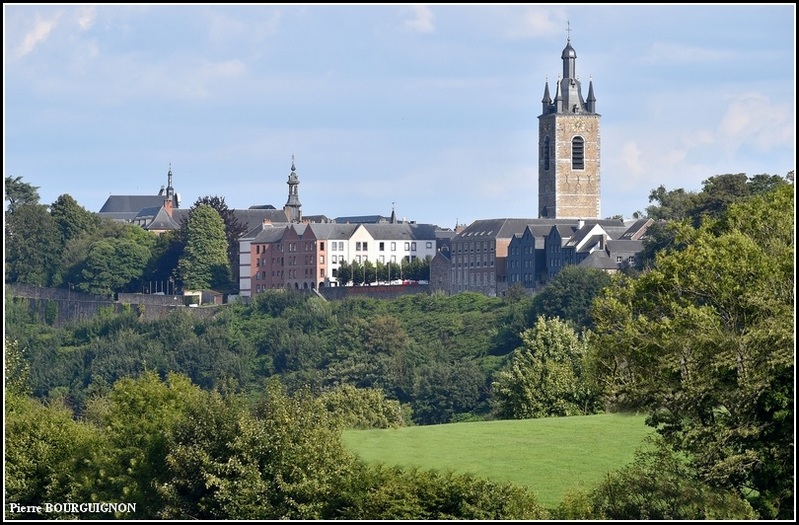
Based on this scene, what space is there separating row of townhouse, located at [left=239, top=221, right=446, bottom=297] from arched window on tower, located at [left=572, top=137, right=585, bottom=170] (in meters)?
11.0

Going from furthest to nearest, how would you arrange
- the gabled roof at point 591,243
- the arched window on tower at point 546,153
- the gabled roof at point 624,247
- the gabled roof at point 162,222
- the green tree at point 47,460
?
the gabled roof at point 162,222 → the arched window on tower at point 546,153 → the gabled roof at point 591,243 → the gabled roof at point 624,247 → the green tree at point 47,460

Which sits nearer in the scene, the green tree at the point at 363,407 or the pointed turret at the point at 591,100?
the green tree at the point at 363,407

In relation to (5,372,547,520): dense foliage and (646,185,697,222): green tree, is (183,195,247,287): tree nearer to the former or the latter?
(646,185,697,222): green tree

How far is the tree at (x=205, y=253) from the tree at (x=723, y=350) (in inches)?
3456

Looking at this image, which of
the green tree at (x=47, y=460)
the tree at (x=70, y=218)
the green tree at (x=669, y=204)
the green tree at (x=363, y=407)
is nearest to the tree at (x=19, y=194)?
the tree at (x=70, y=218)

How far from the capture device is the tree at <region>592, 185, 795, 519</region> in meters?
27.8

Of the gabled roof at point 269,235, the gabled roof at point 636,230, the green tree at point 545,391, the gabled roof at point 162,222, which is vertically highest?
the gabled roof at point 162,222

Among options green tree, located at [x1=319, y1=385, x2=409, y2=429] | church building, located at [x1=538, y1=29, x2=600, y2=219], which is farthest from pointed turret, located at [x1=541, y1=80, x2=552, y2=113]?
green tree, located at [x1=319, y1=385, x2=409, y2=429]

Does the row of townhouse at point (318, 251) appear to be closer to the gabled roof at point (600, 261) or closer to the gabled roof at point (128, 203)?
the gabled roof at point (600, 261)

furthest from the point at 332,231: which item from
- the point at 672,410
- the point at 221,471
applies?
the point at 672,410

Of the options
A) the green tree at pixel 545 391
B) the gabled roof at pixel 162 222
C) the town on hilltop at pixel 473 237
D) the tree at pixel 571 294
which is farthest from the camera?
the gabled roof at pixel 162 222

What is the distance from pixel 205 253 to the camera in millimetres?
119875

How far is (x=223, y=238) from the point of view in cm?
12150

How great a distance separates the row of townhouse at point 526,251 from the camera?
327 ft
